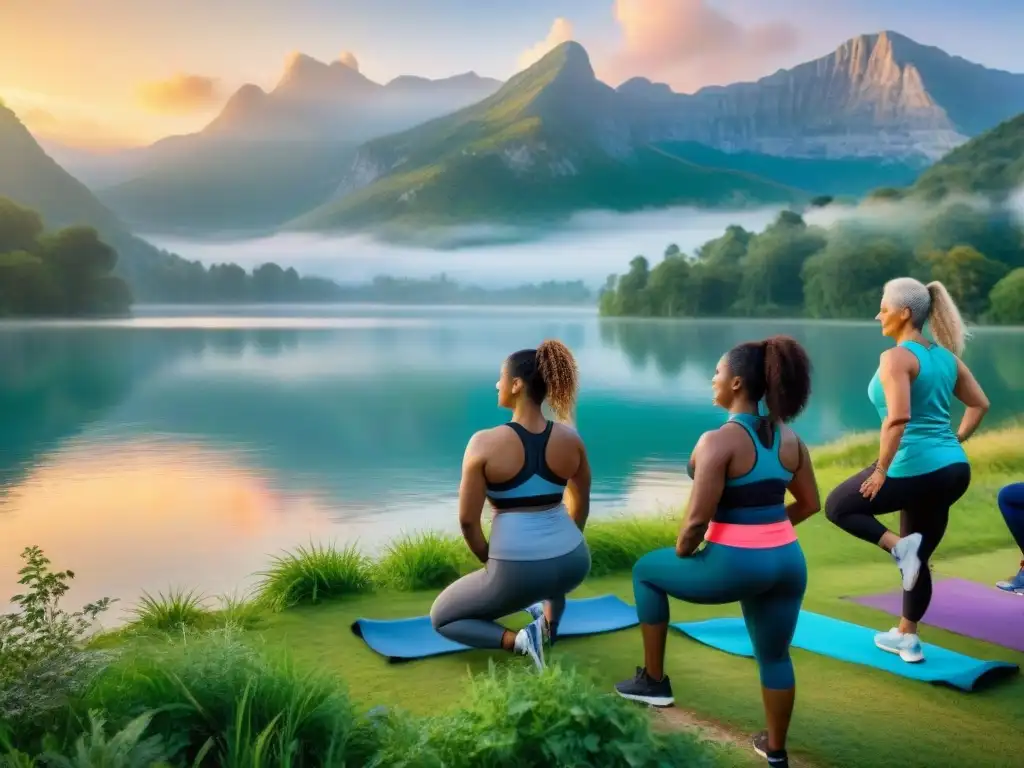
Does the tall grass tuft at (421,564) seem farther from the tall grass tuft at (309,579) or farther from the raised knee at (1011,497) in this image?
the raised knee at (1011,497)

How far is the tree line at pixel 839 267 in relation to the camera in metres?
30.2

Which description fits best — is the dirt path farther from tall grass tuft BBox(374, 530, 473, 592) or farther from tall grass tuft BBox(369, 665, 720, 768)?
tall grass tuft BBox(374, 530, 473, 592)

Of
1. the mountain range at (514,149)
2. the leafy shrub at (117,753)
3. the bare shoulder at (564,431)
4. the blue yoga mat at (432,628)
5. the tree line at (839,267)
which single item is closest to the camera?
the leafy shrub at (117,753)

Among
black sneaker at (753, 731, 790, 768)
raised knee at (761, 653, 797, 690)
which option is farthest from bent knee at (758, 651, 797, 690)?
black sneaker at (753, 731, 790, 768)

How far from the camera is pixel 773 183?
41875 mm

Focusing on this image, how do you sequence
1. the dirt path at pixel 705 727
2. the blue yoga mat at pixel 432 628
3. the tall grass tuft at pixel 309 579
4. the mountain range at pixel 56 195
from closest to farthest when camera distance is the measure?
the dirt path at pixel 705 727, the blue yoga mat at pixel 432 628, the tall grass tuft at pixel 309 579, the mountain range at pixel 56 195

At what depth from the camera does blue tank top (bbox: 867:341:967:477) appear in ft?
10.7

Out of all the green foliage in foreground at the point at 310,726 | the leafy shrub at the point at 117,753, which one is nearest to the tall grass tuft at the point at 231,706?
the green foliage in foreground at the point at 310,726

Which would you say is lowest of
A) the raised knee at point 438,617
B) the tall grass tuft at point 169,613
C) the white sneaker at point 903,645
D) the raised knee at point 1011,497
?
the tall grass tuft at point 169,613

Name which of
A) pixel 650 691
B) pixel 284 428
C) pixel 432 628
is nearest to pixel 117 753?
pixel 650 691

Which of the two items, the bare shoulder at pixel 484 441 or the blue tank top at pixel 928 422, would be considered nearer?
the bare shoulder at pixel 484 441

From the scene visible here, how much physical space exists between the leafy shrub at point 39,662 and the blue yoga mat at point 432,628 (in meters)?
1.22

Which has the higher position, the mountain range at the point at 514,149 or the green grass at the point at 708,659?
the mountain range at the point at 514,149

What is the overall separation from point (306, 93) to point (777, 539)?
44572 millimetres
